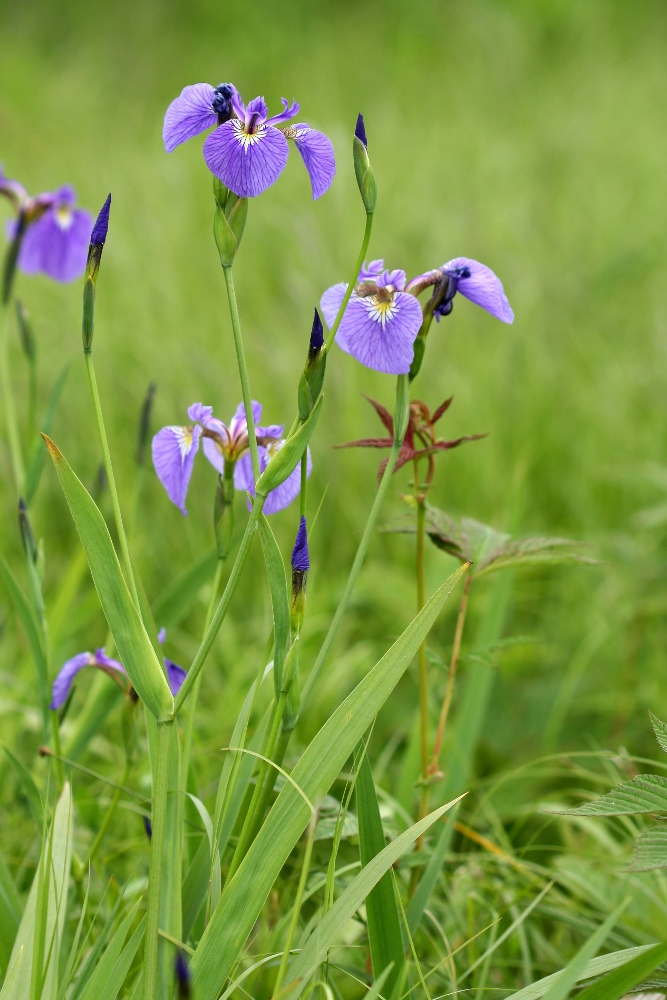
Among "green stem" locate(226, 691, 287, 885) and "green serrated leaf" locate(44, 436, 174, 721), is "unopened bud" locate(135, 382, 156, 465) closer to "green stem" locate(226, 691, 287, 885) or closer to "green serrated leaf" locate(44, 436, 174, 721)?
"green serrated leaf" locate(44, 436, 174, 721)

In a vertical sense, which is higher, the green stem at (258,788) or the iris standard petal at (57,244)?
the iris standard petal at (57,244)

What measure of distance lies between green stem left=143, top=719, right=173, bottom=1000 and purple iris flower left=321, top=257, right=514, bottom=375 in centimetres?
34

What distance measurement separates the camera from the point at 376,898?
0.74 m

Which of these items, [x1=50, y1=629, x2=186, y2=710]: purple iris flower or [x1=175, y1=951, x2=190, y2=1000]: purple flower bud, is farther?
[x1=50, y1=629, x2=186, y2=710]: purple iris flower

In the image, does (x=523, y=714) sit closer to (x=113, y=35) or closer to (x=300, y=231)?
(x=300, y=231)

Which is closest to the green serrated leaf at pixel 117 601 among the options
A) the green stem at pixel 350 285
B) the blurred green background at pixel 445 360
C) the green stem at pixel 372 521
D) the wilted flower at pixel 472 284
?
the green stem at pixel 372 521

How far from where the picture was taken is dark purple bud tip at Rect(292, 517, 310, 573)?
70 centimetres

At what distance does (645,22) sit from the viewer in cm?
623

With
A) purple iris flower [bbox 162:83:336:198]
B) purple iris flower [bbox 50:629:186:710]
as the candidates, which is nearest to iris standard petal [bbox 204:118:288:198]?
purple iris flower [bbox 162:83:336:198]

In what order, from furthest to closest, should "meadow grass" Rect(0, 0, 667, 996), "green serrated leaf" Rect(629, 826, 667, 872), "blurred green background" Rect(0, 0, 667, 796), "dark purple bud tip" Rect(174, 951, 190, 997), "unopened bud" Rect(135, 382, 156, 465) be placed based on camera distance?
"blurred green background" Rect(0, 0, 667, 796) < "meadow grass" Rect(0, 0, 667, 996) < "unopened bud" Rect(135, 382, 156, 465) < "green serrated leaf" Rect(629, 826, 667, 872) < "dark purple bud tip" Rect(174, 951, 190, 997)

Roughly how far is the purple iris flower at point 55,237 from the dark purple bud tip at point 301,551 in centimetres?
84

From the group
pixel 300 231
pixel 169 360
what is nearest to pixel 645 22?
pixel 300 231

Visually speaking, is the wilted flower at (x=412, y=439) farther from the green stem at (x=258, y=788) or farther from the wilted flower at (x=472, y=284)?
the green stem at (x=258, y=788)

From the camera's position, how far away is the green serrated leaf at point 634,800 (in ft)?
2.13
